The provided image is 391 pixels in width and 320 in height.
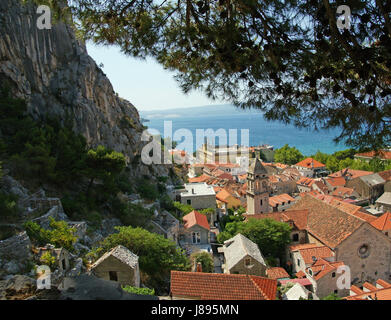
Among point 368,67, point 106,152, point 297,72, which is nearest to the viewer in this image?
point 368,67

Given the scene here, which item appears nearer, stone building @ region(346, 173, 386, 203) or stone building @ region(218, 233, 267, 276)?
stone building @ region(218, 233, 267, 276)

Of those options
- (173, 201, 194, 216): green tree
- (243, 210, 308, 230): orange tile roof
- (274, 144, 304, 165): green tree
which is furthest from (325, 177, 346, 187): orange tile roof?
(173, 201, 194, 216): green tree

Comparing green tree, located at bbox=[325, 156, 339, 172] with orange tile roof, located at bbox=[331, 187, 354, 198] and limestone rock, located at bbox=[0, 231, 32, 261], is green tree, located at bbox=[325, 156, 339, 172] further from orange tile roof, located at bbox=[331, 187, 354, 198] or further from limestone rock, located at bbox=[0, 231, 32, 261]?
limestone rock, located at bbox=[0, 231, 32, 261]

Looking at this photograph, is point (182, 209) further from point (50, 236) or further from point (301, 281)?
point (50, 236)

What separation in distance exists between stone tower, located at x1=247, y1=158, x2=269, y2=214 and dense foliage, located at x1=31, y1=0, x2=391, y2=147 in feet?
74.0

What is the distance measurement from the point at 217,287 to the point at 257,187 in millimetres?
18021

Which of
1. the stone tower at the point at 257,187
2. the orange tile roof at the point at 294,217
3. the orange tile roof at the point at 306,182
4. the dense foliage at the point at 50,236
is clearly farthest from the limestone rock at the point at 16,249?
the orange tile roof at the point at 306,182

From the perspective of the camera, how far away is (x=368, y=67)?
4035 millimetres

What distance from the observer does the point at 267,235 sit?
66.4 ft

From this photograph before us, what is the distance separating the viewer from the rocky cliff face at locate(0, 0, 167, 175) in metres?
21.3

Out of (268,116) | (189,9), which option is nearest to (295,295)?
(268,116)

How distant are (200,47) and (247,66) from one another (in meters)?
1.02

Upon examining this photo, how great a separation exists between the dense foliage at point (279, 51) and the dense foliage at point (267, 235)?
1608cm

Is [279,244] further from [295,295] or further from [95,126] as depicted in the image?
[95,126]
